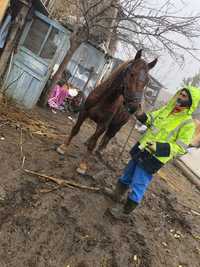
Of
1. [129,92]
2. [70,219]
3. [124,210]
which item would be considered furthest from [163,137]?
[70,219]

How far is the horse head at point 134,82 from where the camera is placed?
13.8 ft

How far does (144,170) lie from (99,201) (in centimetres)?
92

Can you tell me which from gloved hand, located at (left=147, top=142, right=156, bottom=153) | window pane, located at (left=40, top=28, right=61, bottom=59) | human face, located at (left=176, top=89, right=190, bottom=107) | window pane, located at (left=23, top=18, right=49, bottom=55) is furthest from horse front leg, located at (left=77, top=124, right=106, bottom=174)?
window pane, located at (left=23, top=18, right=49, bottom=55)

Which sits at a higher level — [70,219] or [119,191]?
[119,191]

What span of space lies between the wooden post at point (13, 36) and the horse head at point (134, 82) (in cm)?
401

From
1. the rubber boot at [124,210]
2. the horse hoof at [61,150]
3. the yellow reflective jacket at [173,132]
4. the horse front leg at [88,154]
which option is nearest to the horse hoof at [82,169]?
the horse front leg at [88,154]

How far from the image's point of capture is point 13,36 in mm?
7578

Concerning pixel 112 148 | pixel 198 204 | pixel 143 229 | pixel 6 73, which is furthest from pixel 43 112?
pixel 143 229

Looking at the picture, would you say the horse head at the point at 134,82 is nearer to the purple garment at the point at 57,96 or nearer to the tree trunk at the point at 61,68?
the tree trunk at the point at 61,68

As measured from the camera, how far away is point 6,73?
795 centimetres

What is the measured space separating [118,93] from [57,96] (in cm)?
573

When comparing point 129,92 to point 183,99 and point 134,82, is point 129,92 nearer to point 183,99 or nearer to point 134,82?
point 134,82

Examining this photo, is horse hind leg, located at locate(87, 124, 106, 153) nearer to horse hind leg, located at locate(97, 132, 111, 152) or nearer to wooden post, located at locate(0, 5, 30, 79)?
horse hind leg, located at locate(97, 132, 111, 152)

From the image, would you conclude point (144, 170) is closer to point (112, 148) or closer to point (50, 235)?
point (50, 235)
